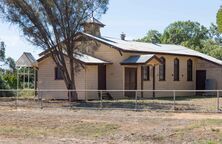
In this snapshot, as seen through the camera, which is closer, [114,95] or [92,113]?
[92,113]

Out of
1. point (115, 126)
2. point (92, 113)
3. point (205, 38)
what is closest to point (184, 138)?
point (115, 126)

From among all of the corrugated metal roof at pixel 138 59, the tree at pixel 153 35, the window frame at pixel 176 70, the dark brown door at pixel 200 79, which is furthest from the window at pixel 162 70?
the tree at pixel 153 35

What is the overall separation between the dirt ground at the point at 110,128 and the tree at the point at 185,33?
72913 mm

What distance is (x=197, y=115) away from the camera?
875 inches

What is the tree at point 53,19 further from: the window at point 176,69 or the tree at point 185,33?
the tree at point 185,33

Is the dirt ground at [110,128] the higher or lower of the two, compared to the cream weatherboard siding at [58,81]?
lower

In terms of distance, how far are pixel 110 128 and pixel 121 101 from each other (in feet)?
45.6

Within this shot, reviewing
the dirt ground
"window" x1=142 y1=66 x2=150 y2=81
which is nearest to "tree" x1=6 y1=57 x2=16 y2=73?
"window" x1=142 y1=66 x2=150 y2=81

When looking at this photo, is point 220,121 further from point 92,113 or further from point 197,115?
point 92,113

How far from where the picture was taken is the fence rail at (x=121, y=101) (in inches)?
1032

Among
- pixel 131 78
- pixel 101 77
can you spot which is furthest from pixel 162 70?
pixel 101 77

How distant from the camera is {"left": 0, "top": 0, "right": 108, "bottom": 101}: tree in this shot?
32.7 meters

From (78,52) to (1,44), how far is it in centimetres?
1456

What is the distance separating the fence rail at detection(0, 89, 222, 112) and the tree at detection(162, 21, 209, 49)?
2112 inches
